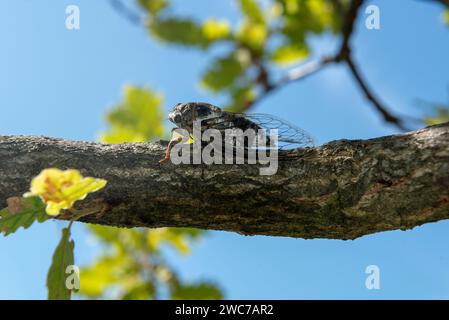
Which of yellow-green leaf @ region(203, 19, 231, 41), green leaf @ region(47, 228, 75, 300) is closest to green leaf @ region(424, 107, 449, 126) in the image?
yellow-green leaf @ region(203, 19, 231, 41)

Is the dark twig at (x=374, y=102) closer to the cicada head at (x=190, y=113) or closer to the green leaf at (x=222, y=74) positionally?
the green leaf at (x=222, y=74)

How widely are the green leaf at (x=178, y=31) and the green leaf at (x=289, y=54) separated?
35.3 inches

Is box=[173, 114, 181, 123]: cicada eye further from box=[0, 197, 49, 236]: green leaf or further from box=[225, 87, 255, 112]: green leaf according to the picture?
box=[225, 87, 255, 112]: green leaf

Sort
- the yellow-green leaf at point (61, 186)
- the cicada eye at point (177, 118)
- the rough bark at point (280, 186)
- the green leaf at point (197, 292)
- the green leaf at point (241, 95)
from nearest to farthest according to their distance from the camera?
1. the yellow-green leaf at point (61, 186)
2. the rough bark at point (280, 186)
3. the cicada eye at point (177, 118)
4. the green leaf at point (197, 292)
5. the green leaf at point (241, 95)

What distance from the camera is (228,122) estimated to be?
350 centimetres

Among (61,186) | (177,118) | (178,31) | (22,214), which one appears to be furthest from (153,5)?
(61,186)

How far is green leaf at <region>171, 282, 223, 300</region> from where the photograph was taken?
4945 millimetres

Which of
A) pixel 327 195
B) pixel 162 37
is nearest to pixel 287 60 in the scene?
pixel 162 37

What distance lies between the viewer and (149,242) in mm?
5398

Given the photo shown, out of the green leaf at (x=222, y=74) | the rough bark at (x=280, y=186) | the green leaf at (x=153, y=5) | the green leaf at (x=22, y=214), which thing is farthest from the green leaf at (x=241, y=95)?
the green leaf at (x=22, y=214)

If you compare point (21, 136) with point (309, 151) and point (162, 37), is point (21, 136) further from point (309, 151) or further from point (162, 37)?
point (162, 37)

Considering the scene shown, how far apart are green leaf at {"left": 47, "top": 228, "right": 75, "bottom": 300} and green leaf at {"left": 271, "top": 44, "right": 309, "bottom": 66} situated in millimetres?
4889

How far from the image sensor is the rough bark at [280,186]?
2.61 m

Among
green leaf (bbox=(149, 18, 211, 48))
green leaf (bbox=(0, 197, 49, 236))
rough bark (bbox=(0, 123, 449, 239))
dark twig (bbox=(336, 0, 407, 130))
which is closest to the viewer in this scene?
green leaf (bbox=(0, 197, 49, 236))
